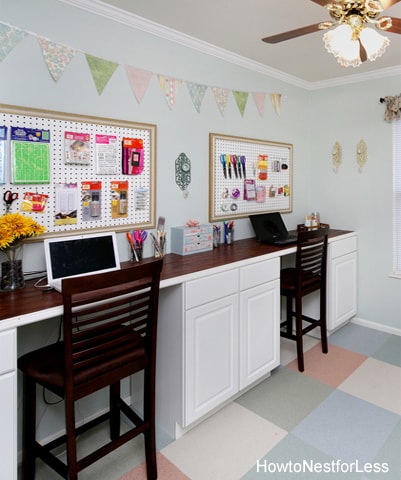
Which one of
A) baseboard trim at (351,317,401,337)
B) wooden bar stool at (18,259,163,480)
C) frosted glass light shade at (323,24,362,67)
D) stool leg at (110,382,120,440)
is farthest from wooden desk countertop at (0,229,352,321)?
frosted glass light shade at (323,24,362,67)

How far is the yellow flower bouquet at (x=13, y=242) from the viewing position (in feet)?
5.13

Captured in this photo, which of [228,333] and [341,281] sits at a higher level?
[341,281]

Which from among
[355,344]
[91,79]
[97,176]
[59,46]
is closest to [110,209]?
[97,176]

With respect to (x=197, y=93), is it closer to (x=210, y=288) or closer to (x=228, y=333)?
(x=210, y=288)

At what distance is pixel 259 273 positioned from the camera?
237cm

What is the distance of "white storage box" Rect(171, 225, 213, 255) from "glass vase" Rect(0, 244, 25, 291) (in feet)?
3.33

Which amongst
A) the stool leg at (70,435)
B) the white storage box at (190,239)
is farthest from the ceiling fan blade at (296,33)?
the stool leg at (70,435)

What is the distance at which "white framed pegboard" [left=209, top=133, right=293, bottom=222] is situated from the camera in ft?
9.02

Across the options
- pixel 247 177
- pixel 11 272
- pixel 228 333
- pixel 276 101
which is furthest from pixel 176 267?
pixel 276 101

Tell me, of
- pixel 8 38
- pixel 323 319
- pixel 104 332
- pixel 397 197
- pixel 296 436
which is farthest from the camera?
pixel 397 197

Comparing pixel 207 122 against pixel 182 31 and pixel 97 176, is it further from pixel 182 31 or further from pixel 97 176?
pixel 97 176

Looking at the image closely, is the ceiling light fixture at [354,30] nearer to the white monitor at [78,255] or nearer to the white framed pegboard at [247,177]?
the white framed pegboard at [247,177]

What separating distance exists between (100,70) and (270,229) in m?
1.78

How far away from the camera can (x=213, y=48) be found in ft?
8.55
